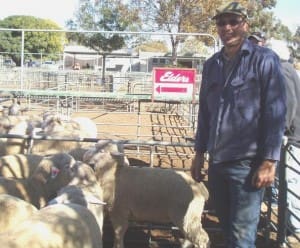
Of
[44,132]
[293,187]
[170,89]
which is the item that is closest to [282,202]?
[293,187]

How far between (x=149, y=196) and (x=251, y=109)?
204 centimetres

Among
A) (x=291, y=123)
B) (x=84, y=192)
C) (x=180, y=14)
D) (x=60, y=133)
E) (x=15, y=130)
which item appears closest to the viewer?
(x=84, y=192)

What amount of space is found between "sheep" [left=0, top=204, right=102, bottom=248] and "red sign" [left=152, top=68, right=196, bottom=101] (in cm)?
601

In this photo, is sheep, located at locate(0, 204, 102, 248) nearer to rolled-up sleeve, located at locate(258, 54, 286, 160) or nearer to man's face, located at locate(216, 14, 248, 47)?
rolled-up sleeve, located at locate(258, 54, 286, 160)

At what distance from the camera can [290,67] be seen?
4.34m

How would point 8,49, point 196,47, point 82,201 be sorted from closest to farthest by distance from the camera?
point 82,201
point 196,47
point 8,49

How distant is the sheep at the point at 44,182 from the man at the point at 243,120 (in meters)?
1.83

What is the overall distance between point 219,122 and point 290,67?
5.70 ft

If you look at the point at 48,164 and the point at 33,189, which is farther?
the point at 48,164

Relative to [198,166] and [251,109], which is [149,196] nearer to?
[198,166]

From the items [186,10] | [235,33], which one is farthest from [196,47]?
[235,33]

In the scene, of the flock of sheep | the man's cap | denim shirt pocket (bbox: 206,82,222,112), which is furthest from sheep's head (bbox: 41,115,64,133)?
denim shirt pocket (bbox: 206,82,222,112)

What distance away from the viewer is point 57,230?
2.89 meters

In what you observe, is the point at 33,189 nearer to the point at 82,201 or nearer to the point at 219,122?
the point at 82,201
